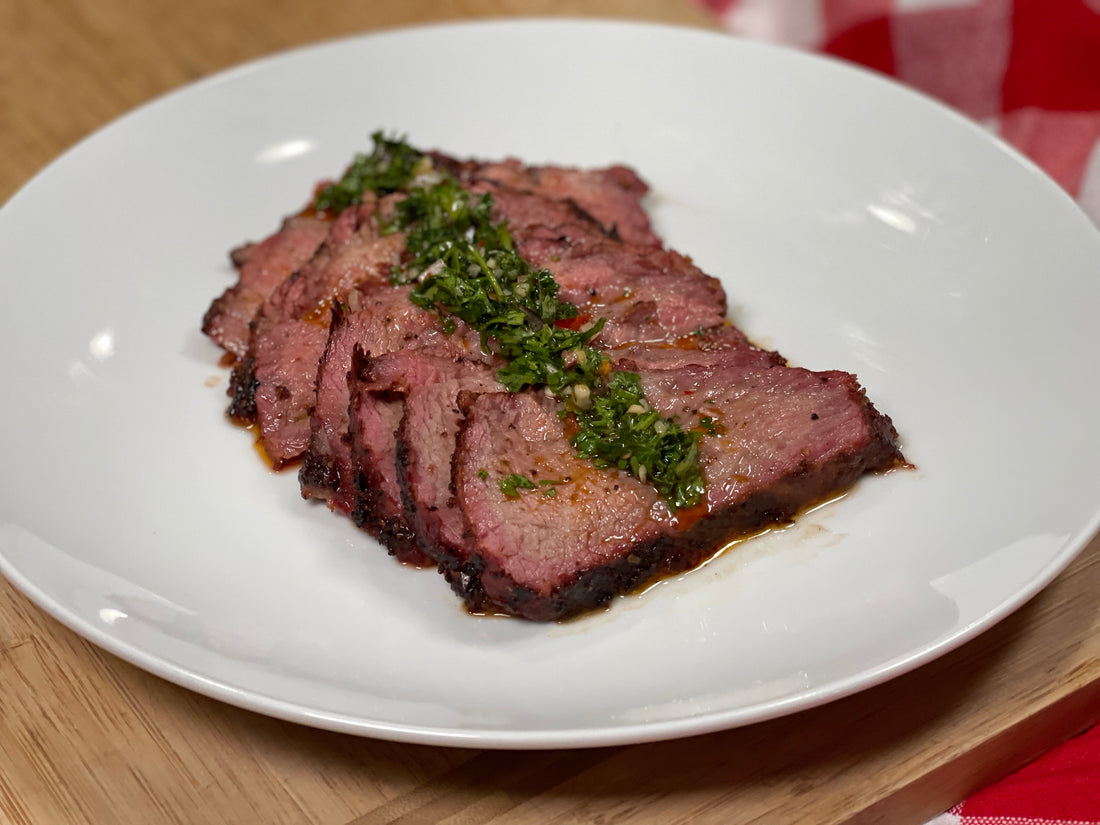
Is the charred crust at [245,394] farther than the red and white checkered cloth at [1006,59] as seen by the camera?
No

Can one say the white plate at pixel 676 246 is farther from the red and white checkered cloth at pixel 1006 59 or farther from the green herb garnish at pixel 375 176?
the red and white checkered cloth at pixel 1006 59

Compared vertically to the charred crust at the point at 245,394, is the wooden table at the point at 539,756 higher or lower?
lower

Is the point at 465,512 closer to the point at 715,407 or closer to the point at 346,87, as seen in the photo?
the point at 715,407

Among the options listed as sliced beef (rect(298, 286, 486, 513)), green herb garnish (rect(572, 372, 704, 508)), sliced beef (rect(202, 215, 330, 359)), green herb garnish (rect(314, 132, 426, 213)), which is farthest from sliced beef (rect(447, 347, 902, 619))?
green herb garnish (rect(314, 132, 426, 213))

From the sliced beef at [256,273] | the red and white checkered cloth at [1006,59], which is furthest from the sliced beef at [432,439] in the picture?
the red and white checkered cloth at [1006,59]

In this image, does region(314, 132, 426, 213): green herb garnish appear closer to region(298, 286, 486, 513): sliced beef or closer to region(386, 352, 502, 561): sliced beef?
region(298, 286, 486, 513): sliced beef

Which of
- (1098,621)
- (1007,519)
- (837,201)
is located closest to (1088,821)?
(1098,621)

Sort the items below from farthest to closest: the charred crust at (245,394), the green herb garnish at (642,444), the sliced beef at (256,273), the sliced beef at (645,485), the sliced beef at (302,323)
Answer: the sliced beef at (256,273) < the charred crust at (245,394) < the sliced beef at (302,323) < the green herb garnish at (642,444) < the sliced beef at (645,485)
